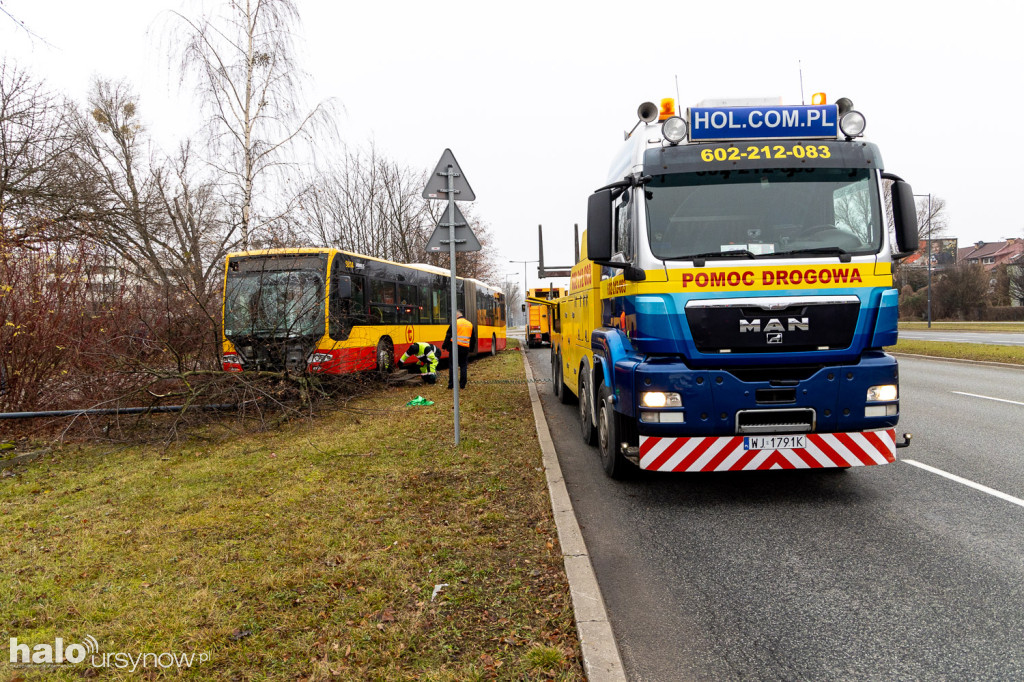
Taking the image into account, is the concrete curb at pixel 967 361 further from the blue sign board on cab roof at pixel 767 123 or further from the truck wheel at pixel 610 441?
the truck wheel at pixel 610 441

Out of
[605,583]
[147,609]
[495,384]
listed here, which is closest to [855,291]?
[605,583]

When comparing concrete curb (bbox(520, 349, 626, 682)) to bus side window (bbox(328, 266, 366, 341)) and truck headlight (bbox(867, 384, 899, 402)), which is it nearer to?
truck headlight (bbox(867, 384, 899, 402))

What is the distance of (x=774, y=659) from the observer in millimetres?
2895

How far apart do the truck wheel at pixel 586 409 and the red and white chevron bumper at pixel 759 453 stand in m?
2.11

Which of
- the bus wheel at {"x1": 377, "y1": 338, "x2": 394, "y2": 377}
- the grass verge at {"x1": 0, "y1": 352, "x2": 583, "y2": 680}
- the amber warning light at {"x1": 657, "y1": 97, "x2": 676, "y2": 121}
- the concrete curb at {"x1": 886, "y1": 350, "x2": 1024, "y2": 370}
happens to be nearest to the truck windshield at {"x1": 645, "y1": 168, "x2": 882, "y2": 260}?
the amber warning light at {"x1": 657, "y1": 97, "x2": 676, "y2": 121}

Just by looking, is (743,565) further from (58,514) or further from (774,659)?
(58,514)

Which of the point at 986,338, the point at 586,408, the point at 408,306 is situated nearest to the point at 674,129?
the point at 586,408

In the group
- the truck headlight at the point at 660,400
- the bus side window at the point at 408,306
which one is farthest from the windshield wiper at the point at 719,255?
the bus side window at the point at 408,306


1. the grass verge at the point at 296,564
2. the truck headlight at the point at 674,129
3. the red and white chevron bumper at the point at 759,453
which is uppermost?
the truck headlight at the point at 674,129

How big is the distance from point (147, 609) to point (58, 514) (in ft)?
8.63

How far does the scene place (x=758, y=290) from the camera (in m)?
4.90

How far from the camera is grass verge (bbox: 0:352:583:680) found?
2.93 metres

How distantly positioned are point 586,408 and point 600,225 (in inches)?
111

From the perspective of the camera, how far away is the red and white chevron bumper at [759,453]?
4941mm
